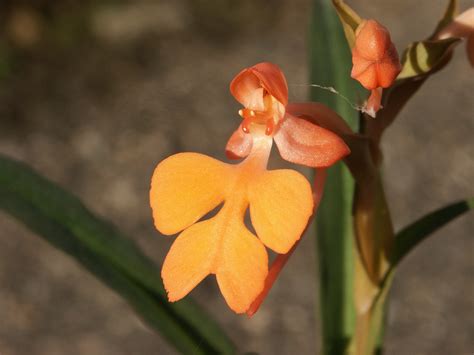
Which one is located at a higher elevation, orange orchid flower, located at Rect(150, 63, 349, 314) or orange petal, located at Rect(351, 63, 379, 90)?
orange petal, located at Rect(351, 63, 379, 90)

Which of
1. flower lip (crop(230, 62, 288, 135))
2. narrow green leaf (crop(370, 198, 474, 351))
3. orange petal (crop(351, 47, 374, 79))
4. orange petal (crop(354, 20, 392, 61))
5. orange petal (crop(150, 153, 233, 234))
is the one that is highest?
orange petal (crop(354, 20, 392, 61))

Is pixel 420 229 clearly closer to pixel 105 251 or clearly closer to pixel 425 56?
pixel 425 56

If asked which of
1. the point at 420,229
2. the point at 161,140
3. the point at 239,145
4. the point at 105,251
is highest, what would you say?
the point at 239,145

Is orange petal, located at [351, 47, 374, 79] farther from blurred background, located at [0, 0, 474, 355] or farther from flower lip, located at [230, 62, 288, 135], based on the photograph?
blurred background, located at [0, 0, 474, 355]

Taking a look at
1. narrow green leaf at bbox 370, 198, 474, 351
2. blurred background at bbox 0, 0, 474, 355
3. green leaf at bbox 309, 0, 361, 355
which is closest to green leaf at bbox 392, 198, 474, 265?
narrow green leaf at bbox 370, 198, 474, 351

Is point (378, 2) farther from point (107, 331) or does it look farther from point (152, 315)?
point (152, 315)

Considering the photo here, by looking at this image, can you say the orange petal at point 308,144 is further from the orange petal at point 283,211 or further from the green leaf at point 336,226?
the green leaf at point 336,226

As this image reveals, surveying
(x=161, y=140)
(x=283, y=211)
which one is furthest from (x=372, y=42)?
(x=161, y=140)
